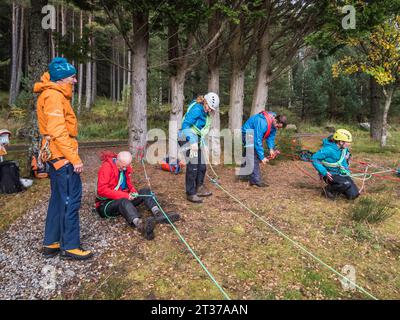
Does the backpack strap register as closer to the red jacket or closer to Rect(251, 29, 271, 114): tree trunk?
the red jacket

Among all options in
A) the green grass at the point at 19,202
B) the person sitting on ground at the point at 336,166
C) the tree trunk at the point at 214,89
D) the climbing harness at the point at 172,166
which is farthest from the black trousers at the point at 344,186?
the green grass at the point at 19,202

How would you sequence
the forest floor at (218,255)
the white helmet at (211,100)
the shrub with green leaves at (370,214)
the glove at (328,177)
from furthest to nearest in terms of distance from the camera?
the glove at (328,177) < the white helmet at (211,100) < the shrub with green leaves at (370,214) < the forest floor at (218,255)

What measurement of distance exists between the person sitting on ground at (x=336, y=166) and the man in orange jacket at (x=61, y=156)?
4583mm

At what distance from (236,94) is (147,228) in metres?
7.51

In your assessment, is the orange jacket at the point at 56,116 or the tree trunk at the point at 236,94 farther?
the tree trunk at the point at 236,94

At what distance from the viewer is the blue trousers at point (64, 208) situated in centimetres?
376

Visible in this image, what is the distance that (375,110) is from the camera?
47.4 feet

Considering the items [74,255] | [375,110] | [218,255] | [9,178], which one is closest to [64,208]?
[74,255]

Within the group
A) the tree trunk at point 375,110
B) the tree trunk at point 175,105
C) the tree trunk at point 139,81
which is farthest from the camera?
the tree trunk at point 375,110

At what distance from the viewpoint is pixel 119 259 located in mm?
3977

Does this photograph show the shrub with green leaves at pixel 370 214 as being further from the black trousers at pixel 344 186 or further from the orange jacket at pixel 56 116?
the orange jacket at pixel 56 116

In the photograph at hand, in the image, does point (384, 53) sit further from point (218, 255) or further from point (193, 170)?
point (218, 255)
